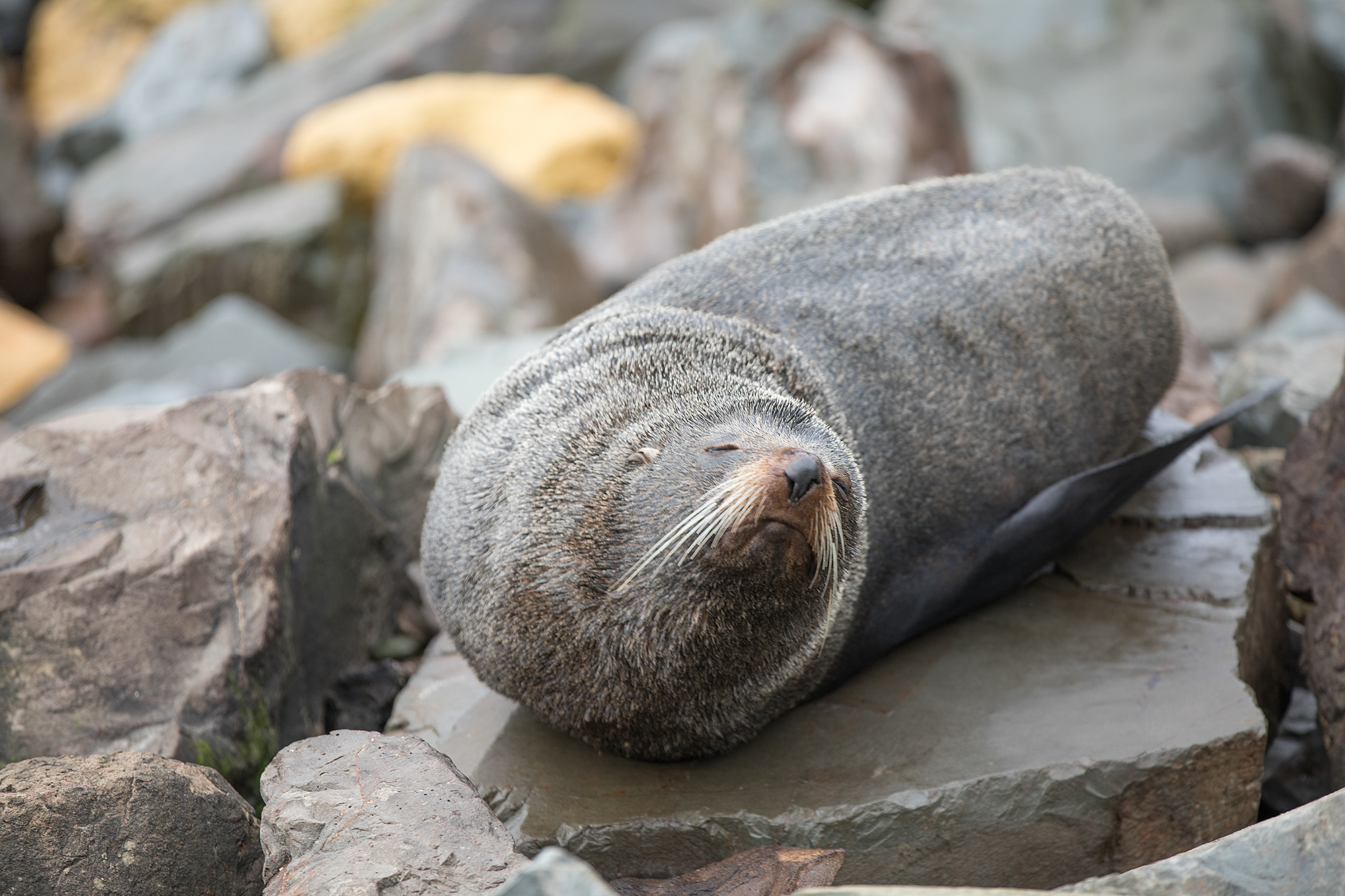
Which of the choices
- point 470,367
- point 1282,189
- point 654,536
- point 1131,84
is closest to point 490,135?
point 1131,84

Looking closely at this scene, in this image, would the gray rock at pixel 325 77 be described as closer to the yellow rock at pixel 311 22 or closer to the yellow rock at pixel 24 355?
the yellow rock at pixel 24 355

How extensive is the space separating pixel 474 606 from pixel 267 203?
12080 millimetres

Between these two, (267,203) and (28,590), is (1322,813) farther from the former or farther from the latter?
(267,203)

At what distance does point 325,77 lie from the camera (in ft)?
58.6

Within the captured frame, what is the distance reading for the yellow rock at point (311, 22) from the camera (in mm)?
21922

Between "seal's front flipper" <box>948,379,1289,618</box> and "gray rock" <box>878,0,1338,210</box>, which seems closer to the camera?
"seal's front flipper" <box>948,379,1289,618</box>

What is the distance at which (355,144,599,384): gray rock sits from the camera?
32.3 ft

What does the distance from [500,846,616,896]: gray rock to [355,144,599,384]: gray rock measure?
23.9ft

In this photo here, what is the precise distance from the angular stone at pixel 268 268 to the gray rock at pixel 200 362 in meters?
1.11

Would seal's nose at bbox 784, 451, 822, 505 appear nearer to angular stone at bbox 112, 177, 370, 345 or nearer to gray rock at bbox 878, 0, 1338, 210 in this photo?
gray rock at bbox 878, 0, 1338, 210

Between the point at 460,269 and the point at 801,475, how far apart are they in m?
7.38

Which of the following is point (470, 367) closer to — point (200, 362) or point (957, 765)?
point (957, 765)

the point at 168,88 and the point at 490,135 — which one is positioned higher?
the point at 168,88

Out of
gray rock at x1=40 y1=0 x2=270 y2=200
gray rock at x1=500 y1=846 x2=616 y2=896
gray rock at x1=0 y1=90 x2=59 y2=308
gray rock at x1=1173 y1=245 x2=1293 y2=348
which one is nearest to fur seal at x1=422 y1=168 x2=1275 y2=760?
gray rock at x1=500 y1=846 x2=616 y2=896
